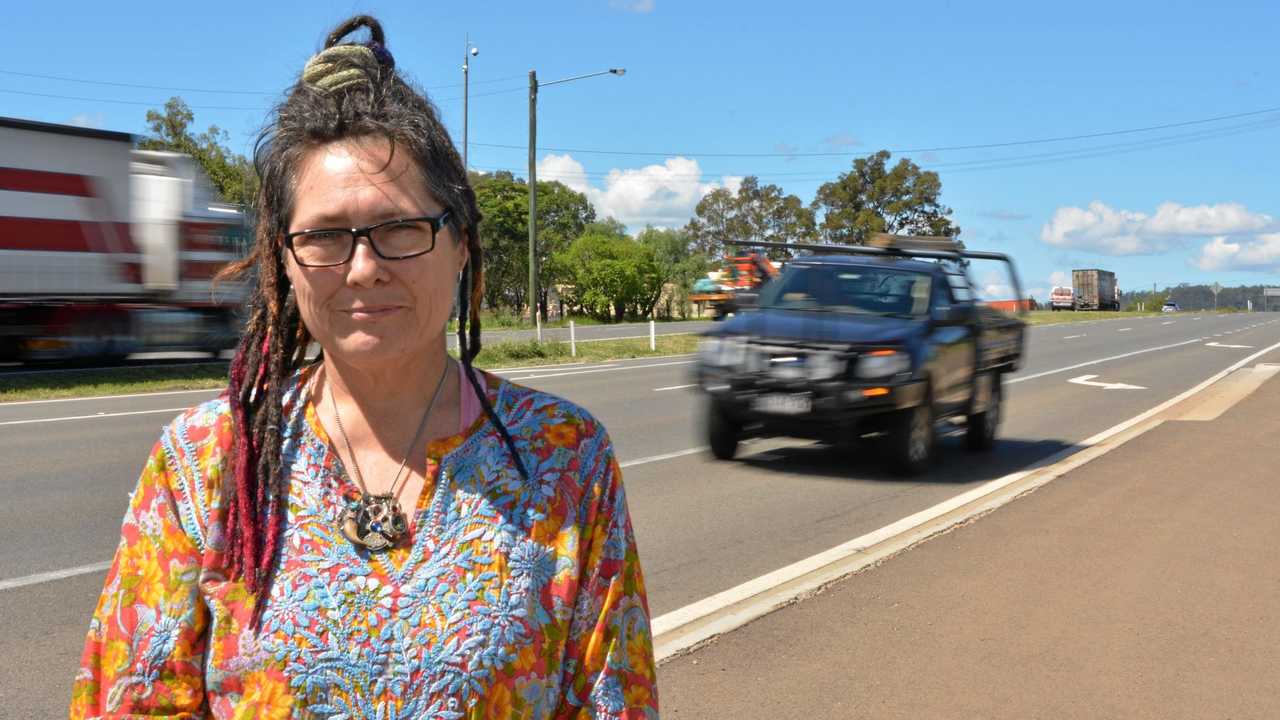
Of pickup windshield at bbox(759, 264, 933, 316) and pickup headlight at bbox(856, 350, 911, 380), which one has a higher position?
pickup windshield at bbox(759, 264, 933, 316)

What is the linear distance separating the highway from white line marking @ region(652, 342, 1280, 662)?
0.20m

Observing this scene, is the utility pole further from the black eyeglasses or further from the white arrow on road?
the black eyeglasses

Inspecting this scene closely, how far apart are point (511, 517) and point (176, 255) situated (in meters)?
19.2

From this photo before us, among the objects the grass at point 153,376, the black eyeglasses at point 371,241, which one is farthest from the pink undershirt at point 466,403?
the grass at point 153,376

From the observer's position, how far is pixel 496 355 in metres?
24.9

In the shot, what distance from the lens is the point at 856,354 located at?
31.0 ft

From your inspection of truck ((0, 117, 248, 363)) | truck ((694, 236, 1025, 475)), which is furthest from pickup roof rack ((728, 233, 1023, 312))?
truck ((0, 117, 248, 363))

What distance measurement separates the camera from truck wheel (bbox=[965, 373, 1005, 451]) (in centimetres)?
1159

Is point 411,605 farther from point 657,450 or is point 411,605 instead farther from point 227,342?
point 227,342

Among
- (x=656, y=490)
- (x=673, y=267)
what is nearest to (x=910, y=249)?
(x=656, y=490)

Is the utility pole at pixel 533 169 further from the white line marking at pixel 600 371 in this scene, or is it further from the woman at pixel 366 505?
the woman at pixel 366 505

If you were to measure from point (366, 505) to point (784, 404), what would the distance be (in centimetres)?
794

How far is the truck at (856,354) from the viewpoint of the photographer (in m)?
9.47

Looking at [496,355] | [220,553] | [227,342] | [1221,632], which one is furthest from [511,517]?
[496,355]
